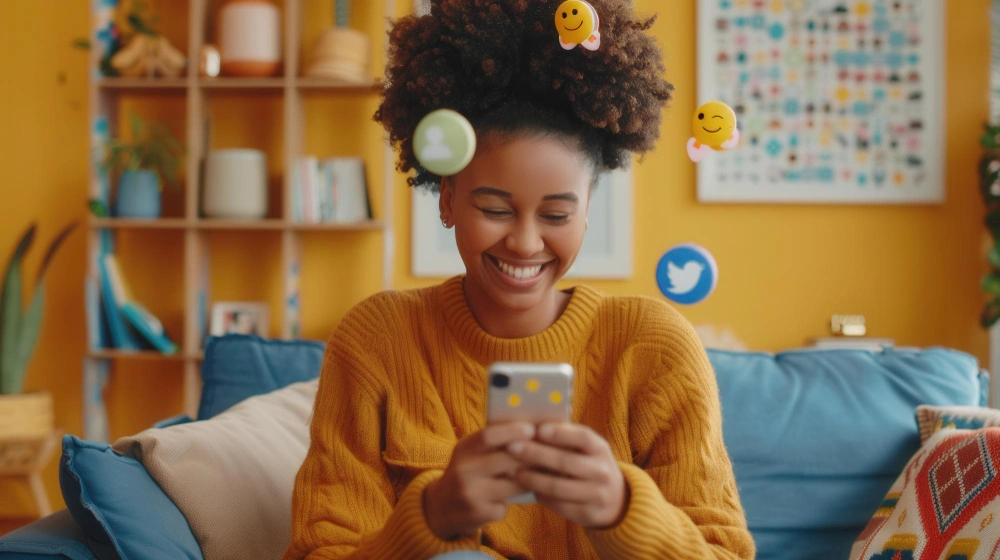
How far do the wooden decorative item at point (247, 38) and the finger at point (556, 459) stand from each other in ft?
8.35

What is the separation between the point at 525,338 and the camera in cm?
124

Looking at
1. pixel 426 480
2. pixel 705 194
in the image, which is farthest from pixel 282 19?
pixel 426 480

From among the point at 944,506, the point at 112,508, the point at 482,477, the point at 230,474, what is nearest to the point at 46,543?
the point at 112,508

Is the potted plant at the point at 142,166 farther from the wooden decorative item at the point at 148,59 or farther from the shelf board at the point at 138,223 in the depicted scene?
the wooden decorative item at the point at 148,59

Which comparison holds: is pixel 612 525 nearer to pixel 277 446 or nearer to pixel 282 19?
pixel 277 446

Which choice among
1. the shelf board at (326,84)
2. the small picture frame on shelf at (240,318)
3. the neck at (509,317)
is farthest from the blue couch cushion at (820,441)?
the small picture frame on shelf at (240,318)

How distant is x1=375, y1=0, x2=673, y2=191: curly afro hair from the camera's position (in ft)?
3.78

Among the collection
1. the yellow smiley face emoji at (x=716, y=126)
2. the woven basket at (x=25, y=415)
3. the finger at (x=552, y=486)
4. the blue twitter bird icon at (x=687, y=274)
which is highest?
the yellow smiley face emoji at (x=716, y=126)

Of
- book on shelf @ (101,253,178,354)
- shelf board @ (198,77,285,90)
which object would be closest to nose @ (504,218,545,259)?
shelf board @ (198,77,285,90)

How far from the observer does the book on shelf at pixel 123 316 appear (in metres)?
3.10

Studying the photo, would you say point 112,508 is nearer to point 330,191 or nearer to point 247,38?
point 330,191

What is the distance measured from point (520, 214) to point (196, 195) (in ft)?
7.39

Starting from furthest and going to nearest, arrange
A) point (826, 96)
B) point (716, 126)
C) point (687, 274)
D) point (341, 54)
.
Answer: point (826, 96) < point (341, 54) < point (687, 274) < point (716, 126)

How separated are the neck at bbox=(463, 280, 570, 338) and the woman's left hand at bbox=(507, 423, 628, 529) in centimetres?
35
